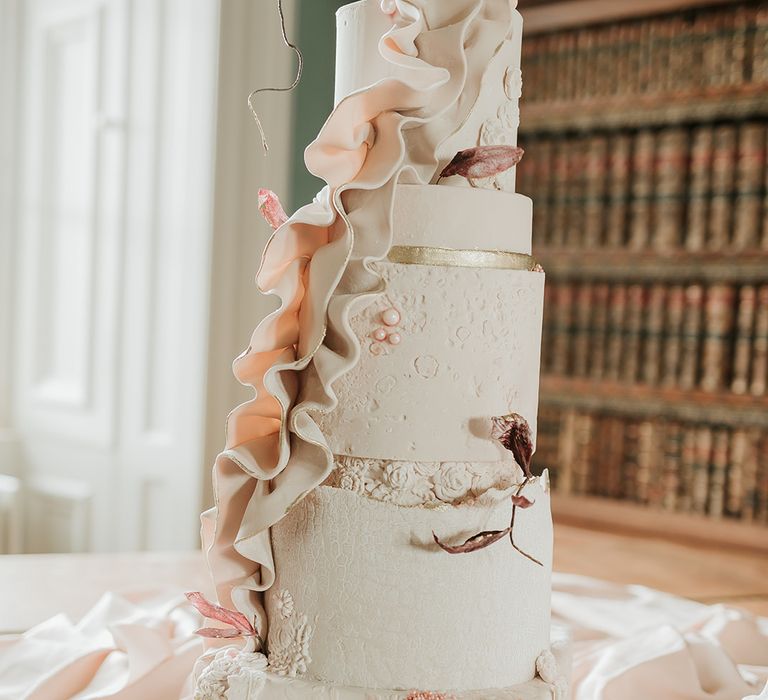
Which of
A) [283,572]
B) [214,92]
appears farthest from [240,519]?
[214,92]

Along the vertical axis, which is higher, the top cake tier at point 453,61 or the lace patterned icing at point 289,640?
the top cake tier at point 453,61

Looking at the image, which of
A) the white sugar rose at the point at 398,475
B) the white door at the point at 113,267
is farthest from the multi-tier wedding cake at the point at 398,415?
the white door at the point at 113,267

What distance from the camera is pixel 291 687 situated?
2.92ft

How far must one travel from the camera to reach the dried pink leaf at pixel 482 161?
91 cm

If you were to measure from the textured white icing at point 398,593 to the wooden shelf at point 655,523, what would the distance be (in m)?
1.76

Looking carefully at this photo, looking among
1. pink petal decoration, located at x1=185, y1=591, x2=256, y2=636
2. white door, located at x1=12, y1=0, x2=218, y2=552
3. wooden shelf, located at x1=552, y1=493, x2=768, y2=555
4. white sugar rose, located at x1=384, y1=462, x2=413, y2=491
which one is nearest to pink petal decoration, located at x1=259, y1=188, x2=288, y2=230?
white sugar rose, located at x1=384, y1=462, x2=413, y2=491

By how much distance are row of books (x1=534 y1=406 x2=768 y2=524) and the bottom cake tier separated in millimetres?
1733

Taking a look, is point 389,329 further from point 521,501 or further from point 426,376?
point 521,501

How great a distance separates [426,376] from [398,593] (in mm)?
196

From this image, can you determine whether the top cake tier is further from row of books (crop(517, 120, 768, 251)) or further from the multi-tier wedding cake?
row of books (crop(517, 120, 768, 251))

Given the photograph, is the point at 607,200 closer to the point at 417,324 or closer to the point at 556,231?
the point at 556,231

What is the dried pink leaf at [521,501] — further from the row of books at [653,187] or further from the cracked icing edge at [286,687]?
the row of books at [653,187]

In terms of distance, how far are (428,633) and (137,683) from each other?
1.41ft

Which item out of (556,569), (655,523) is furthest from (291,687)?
(655,523)
